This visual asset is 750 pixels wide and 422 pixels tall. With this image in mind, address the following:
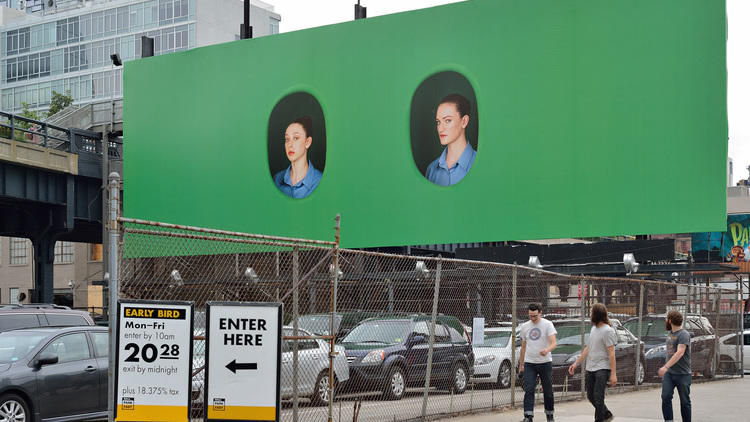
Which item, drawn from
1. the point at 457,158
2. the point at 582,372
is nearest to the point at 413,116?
the point at 457,158

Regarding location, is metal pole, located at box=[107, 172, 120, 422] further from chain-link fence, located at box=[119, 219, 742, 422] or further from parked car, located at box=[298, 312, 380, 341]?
parked car, located at box=[298, 312, 380, 341]

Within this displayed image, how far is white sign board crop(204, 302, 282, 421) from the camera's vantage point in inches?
336

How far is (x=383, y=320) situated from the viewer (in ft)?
43.7

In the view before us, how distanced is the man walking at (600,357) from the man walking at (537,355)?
2.01 feet

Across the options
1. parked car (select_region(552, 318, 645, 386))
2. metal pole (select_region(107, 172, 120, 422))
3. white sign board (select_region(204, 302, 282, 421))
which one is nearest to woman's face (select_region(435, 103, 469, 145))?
parked car (select_region(552, 318, 645, 386))

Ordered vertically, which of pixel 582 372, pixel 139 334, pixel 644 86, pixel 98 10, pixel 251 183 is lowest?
pixel 582 372

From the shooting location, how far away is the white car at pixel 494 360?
18.8 meters

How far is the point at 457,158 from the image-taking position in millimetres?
A: 42562

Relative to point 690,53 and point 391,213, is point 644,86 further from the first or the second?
point 391,213

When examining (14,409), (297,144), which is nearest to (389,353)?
(14,409)

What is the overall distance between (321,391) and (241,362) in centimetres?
600

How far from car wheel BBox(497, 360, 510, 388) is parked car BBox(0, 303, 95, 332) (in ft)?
26.1

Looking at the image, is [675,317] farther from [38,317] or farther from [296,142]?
[296,142]

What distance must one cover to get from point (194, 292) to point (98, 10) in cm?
8370
